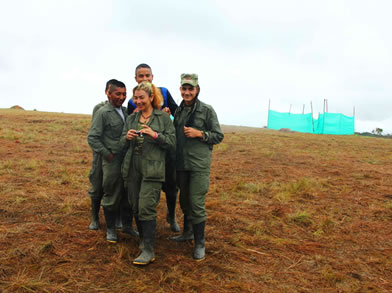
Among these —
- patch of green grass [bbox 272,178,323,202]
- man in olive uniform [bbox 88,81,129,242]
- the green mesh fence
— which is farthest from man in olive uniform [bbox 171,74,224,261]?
the green mesh fence

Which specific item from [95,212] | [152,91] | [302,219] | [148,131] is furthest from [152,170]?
[302,219]

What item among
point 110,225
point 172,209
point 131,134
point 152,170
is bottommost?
point 110,225

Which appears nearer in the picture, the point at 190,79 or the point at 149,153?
the point at 149,153

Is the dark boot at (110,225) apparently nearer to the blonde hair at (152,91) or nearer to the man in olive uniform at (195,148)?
the man in olive uniform at (195,148)

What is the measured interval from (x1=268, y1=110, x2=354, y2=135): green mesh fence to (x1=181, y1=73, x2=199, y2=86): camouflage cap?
96.2 ft

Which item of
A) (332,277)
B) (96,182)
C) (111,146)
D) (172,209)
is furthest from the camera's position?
(172,209)

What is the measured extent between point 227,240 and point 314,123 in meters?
30.1

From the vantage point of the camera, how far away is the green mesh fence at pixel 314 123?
99.9ft

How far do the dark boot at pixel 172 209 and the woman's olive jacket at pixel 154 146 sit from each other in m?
0.92

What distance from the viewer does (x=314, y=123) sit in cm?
3148

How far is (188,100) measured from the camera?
3.61m

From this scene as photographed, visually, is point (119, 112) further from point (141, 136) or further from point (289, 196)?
point (289, 196)

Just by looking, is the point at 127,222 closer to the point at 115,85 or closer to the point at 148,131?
the point at 148,131

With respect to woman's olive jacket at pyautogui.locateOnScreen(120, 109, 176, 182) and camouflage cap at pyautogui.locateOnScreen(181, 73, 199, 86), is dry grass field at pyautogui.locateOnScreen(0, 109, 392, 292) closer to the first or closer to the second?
woman's olive jacket at pyautogui.locateOnScreen(120, 109, 176, 182)
